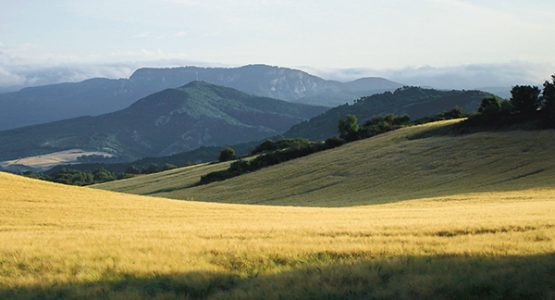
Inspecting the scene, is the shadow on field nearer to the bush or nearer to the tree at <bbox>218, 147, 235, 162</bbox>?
the bush

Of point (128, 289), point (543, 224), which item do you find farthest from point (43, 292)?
point (543, 224)

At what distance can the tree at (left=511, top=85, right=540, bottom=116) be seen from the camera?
262 ft

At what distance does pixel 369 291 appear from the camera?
1135cm

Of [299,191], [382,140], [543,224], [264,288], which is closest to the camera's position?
[264,288]

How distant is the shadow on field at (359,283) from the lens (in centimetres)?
1092

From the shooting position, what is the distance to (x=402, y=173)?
209 ft

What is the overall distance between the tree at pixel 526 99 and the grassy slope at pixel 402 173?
774 cm

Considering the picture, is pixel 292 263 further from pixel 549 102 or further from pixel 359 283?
pixel 549 102

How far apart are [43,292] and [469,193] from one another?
128ft

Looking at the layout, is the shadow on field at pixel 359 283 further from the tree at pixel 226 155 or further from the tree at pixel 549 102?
the tree at pixel 226 155

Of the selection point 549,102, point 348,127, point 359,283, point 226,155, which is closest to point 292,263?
point 359,283

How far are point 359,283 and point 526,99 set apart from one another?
75865 millimetres

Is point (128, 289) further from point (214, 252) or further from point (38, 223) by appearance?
point (38, 223)

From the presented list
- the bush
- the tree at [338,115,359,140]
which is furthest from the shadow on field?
the tree at [338,115,359,140]
